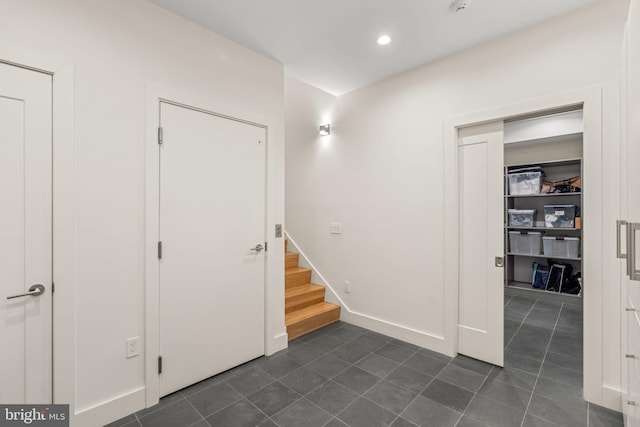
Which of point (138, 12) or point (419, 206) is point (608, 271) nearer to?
point (419, 206)

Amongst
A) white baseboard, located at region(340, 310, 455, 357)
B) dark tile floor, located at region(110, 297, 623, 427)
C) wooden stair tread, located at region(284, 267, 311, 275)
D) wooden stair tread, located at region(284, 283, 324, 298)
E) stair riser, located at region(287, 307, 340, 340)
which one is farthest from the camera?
wooden stair tread, located at region(284, 267, 311, 275)

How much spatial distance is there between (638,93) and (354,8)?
A: 5.54ft

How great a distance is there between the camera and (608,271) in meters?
1.93

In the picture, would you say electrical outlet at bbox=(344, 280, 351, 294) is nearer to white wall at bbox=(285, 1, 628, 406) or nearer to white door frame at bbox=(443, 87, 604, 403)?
white wall at bbox=(285, 1, 628, 406)

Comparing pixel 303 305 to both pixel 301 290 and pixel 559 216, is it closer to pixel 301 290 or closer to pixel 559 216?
pixel 301 290

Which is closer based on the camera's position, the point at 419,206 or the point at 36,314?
the point at 36,314

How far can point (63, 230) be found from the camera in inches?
66.1

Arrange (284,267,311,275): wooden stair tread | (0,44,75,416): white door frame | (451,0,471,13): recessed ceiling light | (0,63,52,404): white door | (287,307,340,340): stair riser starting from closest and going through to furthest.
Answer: (0,63,52,404): white door
(0,44,75,416): white door frame
(451,0,471,13): recessed ceiling light
(287,307,340,340): stair riser
(284,267,311,275): wooden stair tread

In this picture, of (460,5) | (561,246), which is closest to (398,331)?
(460,5)

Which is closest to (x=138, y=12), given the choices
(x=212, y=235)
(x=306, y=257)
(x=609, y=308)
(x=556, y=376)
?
(x=212, y=235)

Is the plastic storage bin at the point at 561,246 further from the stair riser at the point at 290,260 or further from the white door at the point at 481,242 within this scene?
the stair riser at the point at 290,260

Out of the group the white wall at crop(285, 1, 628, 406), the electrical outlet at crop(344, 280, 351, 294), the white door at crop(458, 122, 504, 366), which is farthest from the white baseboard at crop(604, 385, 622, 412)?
the electrical outlet at crop(344, 280, 351, 294)

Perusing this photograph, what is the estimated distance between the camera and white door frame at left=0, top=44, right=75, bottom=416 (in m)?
1.66

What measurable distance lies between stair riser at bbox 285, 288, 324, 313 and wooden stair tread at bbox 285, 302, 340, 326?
4 cm
